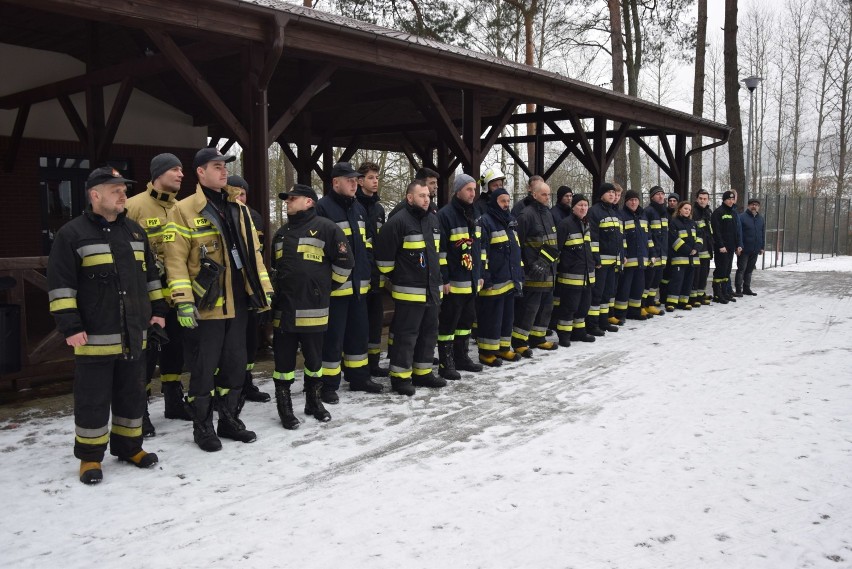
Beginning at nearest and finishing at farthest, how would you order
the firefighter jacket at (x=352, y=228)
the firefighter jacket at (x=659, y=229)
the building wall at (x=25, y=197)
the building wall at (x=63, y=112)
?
the firefighter jacket at (x=352, y=228), the building wall at (x=63, y=112), the firefighter jacket at (x=659, y=229), the building wall at (x=25, y=197)

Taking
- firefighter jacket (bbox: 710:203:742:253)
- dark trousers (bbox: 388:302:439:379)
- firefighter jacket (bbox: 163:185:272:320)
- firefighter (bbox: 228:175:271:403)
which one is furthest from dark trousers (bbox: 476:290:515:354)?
firefighter jacket (bbox: 710:203:742:253)

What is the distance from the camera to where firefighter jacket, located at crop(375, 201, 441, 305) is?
587cm

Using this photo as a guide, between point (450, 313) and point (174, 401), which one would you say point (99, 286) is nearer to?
point (174, 401)

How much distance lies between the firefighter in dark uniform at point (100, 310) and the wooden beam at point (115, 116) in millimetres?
4028

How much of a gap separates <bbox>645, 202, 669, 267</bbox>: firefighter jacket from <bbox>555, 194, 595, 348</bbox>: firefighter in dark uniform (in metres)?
2.40

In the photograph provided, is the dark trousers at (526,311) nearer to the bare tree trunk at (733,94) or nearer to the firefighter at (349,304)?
the firefighter at (349,304)

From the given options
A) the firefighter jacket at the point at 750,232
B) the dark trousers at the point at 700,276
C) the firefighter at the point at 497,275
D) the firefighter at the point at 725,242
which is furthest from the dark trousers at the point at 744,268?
the firefighter at the point at 497,275

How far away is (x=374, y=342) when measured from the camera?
652 cm

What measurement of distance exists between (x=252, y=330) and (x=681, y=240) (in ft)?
25.3

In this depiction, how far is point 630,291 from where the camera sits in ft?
32.5

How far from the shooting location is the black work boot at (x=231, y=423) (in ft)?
15.4

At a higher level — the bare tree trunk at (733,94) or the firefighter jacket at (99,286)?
the bare tree trunk at (733,94)

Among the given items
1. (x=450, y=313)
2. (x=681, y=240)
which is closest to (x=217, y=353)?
(x=450, y=313)

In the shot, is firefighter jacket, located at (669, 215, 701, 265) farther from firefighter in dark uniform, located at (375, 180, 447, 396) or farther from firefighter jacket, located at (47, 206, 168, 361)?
firefighter jacket, located at (47, 206, 168, 361)
